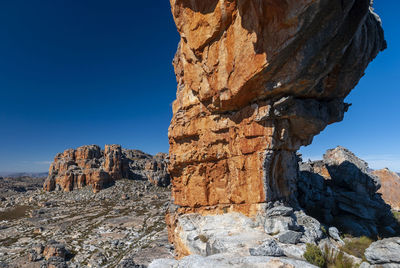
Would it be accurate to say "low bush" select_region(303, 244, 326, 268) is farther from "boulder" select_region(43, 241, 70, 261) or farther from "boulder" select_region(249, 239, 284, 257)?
"boulder" select_region(43, 241, 70, 261)

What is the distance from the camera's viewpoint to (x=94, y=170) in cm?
9306

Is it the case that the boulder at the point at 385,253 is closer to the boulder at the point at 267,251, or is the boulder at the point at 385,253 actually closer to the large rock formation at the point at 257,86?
the boulder at the point at 267,251

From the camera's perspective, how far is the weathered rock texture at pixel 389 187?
107 ft

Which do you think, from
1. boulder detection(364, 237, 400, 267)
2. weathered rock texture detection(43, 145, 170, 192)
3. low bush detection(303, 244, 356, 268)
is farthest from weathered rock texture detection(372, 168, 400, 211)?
weathered rock texture detection(43, 145, 170, 192)

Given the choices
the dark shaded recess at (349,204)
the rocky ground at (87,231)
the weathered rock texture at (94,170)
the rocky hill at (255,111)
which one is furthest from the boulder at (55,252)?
the weathered rock texture at (94,170)

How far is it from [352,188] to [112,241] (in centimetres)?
3750

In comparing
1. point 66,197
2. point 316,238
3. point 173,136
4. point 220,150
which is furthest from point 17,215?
point 316,238

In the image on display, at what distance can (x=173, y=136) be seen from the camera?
19.9 meters

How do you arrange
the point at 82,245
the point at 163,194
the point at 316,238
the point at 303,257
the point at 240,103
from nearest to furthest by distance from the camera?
the point at 303,257 → the point at 316,238 → the point at 240,103 → the point at 82,245 → the point at 163,194

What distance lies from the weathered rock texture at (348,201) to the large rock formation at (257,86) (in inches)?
215

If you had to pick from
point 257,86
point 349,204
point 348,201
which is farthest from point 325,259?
point 348,201

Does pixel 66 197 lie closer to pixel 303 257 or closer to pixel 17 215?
pixel 17 215

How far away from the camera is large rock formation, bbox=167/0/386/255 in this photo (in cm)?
1048

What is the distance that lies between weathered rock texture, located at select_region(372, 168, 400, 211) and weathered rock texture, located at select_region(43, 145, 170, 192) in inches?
3214
